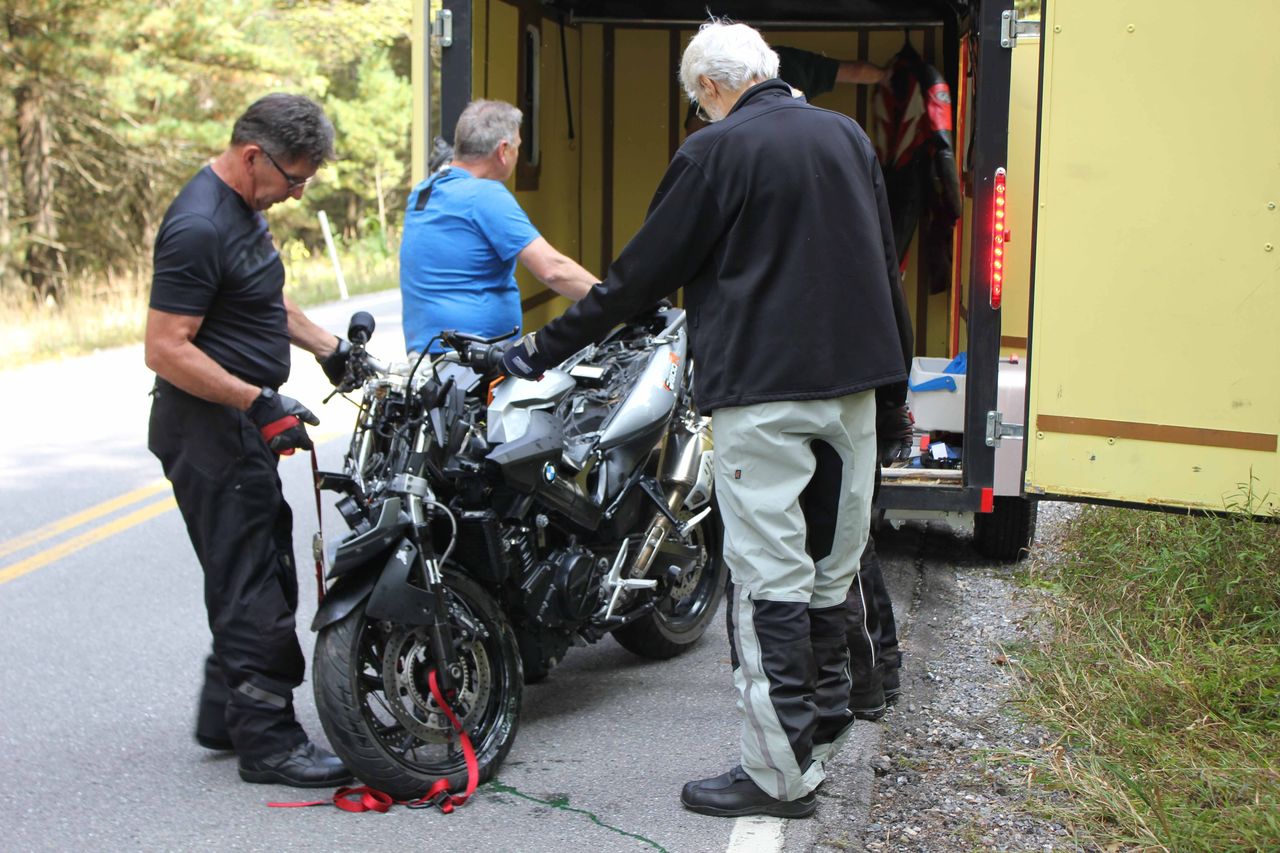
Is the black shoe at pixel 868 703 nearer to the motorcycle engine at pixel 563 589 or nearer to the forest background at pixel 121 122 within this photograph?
the motorcycle engine at pixel 563 589

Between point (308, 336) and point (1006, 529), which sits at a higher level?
point (308, 336)

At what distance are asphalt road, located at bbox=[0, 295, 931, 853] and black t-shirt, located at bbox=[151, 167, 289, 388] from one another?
4.23 feet

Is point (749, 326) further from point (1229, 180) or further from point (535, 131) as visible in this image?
point (535, 131)

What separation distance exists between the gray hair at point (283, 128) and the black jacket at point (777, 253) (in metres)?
1.04

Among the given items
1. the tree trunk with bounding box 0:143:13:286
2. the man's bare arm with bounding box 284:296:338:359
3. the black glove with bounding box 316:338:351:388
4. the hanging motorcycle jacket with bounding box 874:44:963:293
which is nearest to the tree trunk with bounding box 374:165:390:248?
the tree trunk with bounding box 0:143:13:286

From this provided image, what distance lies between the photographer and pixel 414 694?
13.9 ft

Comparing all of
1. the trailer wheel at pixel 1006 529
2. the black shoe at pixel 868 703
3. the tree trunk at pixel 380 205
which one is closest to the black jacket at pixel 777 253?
the black shoe at pixel 868 703

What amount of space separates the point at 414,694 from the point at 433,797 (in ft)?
0.98

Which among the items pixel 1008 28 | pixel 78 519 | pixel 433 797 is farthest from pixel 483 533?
pixel 78 519

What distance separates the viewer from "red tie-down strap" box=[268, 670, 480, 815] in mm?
4238

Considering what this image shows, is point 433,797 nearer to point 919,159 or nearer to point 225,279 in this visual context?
point 225,279

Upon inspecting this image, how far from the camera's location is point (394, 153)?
134 feet

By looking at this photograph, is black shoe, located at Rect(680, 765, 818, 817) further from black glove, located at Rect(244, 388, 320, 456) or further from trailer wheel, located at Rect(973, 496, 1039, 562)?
trailer wheel, located at Rect(973, 496, 1039, 562)

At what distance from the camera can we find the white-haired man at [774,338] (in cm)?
391
